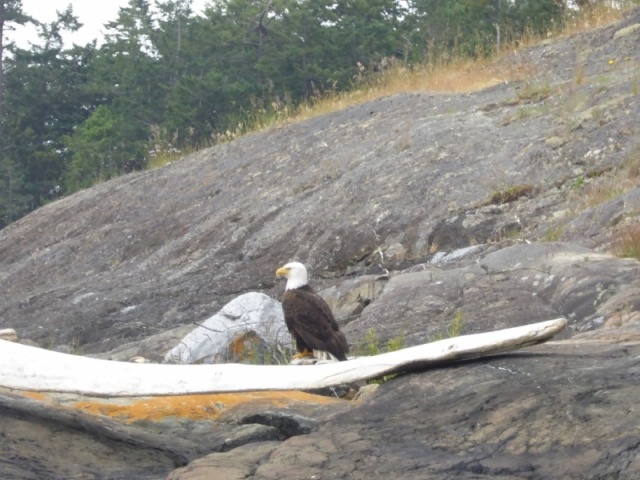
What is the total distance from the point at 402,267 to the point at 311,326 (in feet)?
11.2

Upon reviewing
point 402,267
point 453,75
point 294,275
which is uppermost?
point 453,75

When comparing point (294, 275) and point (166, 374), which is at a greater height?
point (166, 374)

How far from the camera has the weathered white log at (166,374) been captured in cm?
545

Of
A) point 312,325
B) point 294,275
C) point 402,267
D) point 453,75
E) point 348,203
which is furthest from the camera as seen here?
point 453,75

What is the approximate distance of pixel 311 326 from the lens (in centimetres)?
837

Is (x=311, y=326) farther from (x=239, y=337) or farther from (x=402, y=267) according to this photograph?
(x=402, y=267)

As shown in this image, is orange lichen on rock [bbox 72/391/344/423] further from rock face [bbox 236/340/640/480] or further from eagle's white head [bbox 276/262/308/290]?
eagle's white head [bbox 276/262/308/290]

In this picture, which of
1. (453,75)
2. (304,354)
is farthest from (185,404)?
(453,75)

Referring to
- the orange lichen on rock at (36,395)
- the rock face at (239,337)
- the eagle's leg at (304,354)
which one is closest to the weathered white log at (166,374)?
the orange lichen on rock at (36,395)

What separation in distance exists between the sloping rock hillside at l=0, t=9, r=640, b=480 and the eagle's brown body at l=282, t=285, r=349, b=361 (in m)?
0.48

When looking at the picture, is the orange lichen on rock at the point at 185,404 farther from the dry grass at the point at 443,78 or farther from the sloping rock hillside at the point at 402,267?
the dry grass at the point at 443,78

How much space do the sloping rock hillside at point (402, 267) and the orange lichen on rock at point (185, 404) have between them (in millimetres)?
88

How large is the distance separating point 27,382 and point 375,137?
32.7ft

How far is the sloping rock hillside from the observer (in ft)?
15.2
